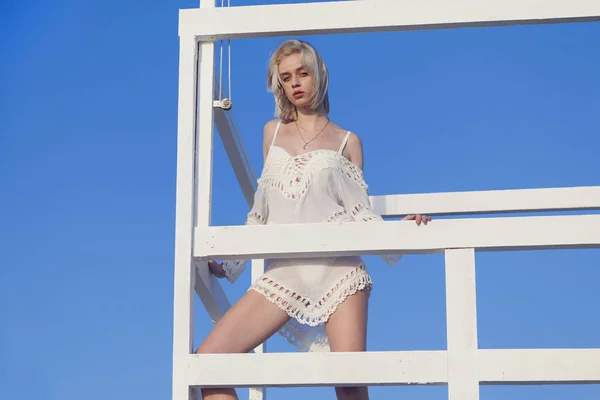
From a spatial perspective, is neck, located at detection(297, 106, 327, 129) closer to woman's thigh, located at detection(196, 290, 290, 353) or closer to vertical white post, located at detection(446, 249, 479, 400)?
woman's thigh, located at detection(196, 290, 290, 353)

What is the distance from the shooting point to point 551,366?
10.1 ft

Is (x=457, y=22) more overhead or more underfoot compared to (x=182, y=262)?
more overhead

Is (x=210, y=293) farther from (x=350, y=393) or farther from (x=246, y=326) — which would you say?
(x=350, y=393)

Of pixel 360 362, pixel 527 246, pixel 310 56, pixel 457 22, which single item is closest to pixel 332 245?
pixel 360 362

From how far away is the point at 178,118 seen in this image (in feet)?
11.5

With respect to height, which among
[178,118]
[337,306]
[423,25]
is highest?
[423,25]

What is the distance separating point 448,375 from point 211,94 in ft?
4.11

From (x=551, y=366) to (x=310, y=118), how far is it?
1.62 meters

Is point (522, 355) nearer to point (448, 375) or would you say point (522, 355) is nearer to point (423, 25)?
point (448, 375)

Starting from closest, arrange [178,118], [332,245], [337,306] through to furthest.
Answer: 1. [332,245]
2. [178,118]
3. [337,306]

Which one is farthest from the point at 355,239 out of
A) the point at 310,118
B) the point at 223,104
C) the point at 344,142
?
the point at 310,118

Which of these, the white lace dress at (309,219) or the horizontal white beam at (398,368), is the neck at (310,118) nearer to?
the white lace dress at (309,219)

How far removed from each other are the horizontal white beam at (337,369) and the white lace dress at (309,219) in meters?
0.57

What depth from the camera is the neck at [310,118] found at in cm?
428
